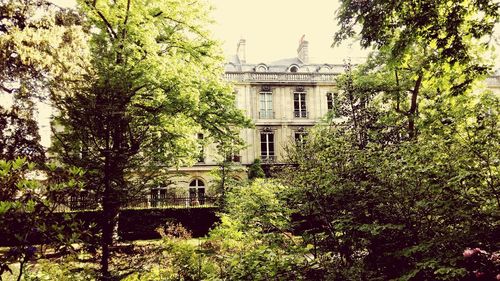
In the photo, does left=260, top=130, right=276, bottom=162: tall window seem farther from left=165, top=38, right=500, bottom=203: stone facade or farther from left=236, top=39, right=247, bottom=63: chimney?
left=236, top=39, right=247, bottom=63: chimney

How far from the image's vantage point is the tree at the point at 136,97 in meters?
5.32

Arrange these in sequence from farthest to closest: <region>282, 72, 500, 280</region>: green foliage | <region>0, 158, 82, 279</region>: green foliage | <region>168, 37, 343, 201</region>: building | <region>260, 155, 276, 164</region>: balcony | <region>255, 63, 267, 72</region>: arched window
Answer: <region>255, 63, 267, 72</region>: arched window → <region>168, 37, 343, 201</region>: building → <region>260, 155, 276, 164</region>: balcony → <region>282, 72, 500, 280</region>: green foliage → <region>0, 158, 82, 279</region>: green foliage

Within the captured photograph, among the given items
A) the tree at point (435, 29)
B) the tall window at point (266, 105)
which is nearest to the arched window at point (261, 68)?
the tall window at point (266, 105)

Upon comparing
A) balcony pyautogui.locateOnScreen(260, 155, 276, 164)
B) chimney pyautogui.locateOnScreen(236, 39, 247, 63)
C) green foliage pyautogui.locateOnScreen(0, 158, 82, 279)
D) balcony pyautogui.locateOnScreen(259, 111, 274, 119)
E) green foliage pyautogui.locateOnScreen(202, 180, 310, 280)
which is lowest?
green foliage pyautogui.locateOnScreen(202, 180, 310, 280)

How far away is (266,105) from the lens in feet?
103

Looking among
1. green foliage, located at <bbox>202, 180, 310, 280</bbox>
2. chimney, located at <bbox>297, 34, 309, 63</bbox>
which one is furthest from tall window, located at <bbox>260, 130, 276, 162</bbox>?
green foliage, located at <bbox>202, 180, 310, 280</bbox>

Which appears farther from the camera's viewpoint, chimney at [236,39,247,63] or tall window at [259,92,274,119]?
chimney at [236,39,247,63]

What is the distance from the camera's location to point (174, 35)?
1485 cm

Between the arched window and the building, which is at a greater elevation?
the arched window

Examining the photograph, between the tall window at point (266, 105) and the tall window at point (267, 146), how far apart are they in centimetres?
154

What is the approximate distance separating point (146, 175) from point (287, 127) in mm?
26306

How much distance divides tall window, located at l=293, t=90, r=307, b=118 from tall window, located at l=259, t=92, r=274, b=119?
89.7 inches

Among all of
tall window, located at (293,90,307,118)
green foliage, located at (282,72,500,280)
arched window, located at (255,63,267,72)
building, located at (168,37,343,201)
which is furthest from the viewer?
arched window, located at (255,63,267,72)

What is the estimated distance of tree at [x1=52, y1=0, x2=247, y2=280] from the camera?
17.5 feet
